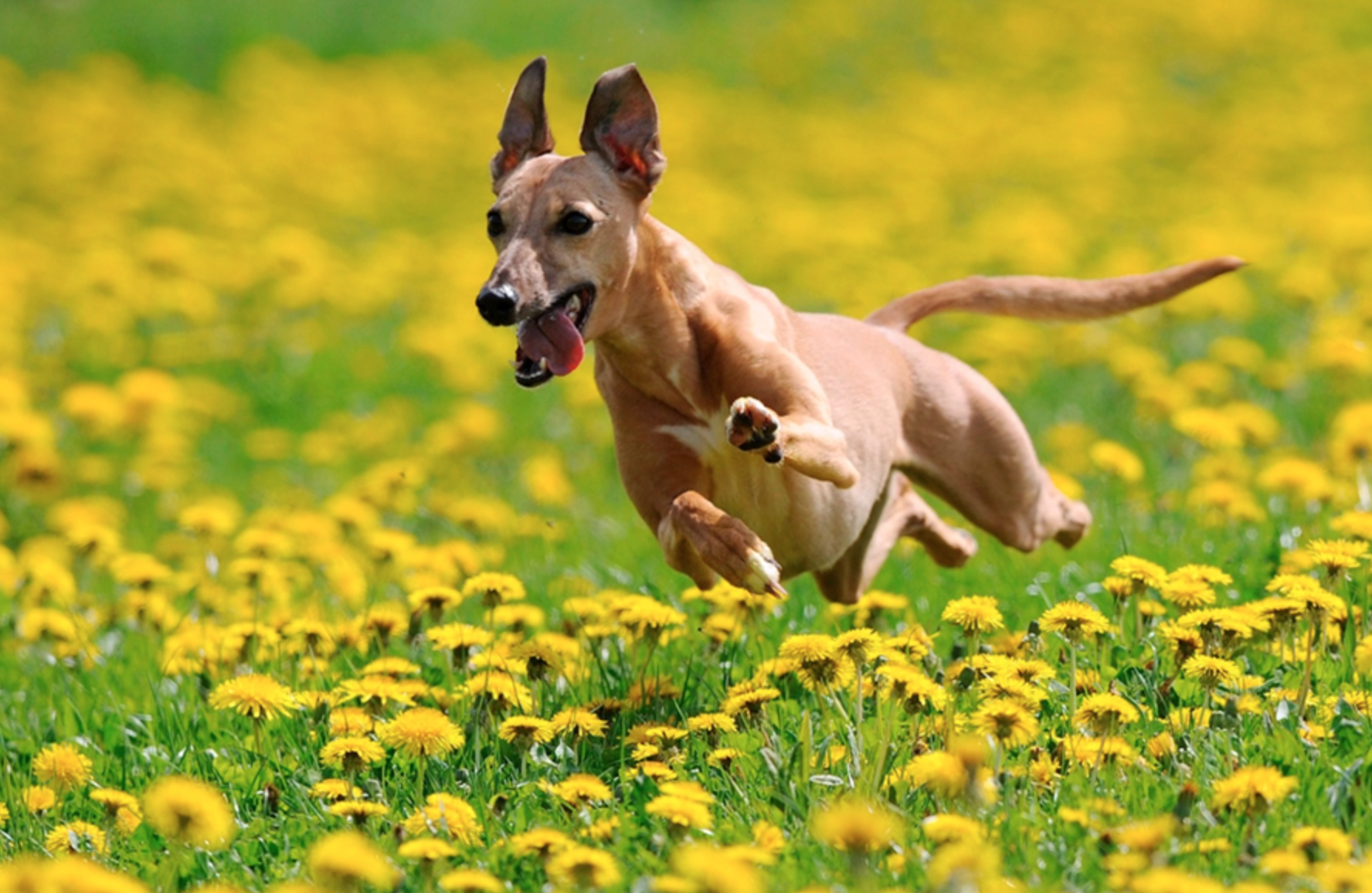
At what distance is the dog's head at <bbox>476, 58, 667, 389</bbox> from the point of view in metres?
3.71

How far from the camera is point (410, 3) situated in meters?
16.2

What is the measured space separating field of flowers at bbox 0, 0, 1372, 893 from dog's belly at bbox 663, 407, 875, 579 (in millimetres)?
171

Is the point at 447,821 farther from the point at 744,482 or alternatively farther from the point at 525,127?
the point at 525,127

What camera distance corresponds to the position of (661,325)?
4035 millimetres

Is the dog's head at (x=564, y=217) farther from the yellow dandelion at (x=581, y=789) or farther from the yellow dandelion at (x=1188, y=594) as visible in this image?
the yellow dandelion at (x=1188, y=594)

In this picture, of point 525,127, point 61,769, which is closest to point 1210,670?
point 525,127

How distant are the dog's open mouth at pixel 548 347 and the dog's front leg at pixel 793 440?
0.34m

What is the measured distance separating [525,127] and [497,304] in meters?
0.73

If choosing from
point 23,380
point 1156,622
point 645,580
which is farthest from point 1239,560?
point 23,380

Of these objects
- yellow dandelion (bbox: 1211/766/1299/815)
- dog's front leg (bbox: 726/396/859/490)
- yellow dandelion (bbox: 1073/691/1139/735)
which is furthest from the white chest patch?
yellow dandelion (bbox: 1211/766/1299/815)

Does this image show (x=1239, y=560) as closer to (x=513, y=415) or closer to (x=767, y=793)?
(x=767, y=793)

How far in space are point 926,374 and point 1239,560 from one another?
913mm

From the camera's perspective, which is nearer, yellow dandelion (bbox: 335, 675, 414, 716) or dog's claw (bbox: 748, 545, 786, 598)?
dog's claw (bbox: 748, 545, 786, 598)

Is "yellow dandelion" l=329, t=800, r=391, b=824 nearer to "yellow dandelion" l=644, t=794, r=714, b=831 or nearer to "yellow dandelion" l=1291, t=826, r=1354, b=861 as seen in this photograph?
"yellow dandelion" l=644, t=794, r=714, b=831
